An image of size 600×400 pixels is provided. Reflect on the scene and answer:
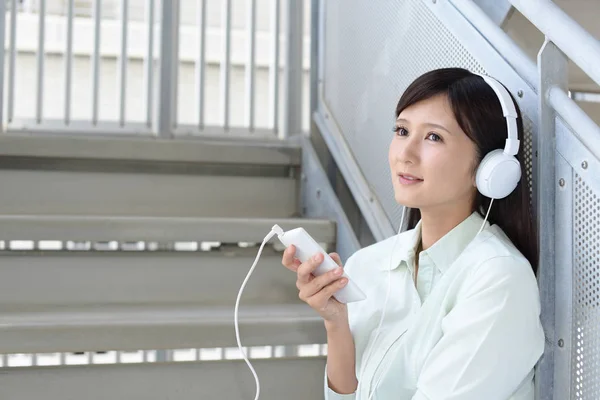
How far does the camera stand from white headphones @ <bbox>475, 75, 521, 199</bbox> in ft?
3.20

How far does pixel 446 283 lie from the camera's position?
3.38 feet

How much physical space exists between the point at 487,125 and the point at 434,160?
0.10 m

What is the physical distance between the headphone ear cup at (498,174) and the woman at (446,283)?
0.17ft

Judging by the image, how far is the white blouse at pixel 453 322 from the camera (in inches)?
35.7

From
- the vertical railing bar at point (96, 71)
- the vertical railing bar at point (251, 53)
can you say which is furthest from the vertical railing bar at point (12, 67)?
the vertical railing bar at point (251, 53)

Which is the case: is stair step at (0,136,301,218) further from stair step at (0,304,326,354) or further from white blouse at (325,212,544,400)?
white blouse at (325,212,544,400)

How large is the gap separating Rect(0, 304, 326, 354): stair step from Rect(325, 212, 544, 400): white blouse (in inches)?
10.0

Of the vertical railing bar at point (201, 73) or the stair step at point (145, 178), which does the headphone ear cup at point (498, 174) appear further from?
the vertical railing bar at point (201, 73)

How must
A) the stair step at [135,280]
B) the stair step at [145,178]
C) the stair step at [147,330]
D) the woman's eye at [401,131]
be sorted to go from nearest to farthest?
the woman's eye at [401,131] < the stair step at [147,330] < the stair step at [135,280] < the stair step at [145,178]

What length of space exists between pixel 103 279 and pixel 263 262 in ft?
1.41

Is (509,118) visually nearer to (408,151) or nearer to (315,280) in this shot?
(408,151)

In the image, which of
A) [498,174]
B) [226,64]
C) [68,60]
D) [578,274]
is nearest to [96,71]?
[68,60]

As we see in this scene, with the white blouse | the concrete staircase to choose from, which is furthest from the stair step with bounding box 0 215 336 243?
the white blouse

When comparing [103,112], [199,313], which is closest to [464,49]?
[199,313]
